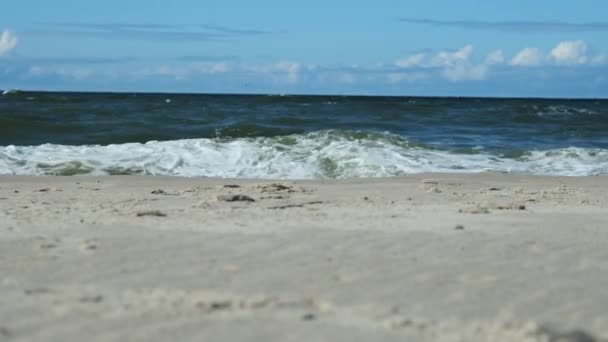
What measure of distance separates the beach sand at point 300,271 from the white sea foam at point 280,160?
18.2 feet

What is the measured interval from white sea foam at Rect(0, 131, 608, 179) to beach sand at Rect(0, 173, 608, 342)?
5.56 metres

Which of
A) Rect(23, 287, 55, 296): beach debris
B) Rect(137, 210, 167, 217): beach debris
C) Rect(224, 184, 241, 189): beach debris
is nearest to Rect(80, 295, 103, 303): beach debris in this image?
Rect(23, 287, 55, 296): beach debris

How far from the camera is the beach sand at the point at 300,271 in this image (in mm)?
3531

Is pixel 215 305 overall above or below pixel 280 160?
above

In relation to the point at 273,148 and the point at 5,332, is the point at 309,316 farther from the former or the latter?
the point at 273,148

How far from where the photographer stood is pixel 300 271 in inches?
179

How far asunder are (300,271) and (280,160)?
10285mm

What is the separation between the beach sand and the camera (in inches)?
139

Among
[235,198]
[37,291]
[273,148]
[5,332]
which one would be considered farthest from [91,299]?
[273,148]

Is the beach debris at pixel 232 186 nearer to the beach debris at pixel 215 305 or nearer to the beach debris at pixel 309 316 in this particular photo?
the beach debris at pixel 215 305

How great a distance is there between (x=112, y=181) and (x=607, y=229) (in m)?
6.50

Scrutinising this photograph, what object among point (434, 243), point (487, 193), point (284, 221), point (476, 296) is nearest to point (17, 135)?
point (487, 193)

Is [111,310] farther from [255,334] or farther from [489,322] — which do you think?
[489,322]

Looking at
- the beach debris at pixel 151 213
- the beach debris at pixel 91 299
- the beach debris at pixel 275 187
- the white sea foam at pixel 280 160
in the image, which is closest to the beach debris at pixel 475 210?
the beach debris at pixel 151 213
